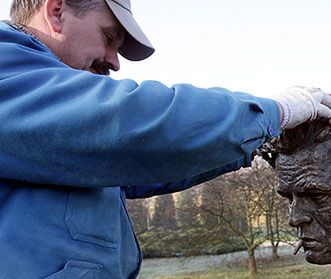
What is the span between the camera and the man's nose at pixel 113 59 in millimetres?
1602

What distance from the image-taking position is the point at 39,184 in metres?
1.35

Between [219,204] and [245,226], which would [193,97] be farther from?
[245,226]

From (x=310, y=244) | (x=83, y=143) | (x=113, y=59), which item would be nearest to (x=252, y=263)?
(x=310, y=244)

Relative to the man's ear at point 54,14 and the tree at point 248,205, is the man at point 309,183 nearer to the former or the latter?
the man's ear at point 54,14

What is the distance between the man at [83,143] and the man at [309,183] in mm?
389

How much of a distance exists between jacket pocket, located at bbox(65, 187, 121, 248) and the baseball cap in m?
0.42

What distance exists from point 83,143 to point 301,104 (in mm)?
579

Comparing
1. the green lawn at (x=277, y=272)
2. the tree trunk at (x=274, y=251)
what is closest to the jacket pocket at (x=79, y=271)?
the green lawn at (x=277, y=272)

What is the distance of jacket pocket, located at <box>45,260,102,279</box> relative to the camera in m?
1.30

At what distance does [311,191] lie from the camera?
1.82 metres

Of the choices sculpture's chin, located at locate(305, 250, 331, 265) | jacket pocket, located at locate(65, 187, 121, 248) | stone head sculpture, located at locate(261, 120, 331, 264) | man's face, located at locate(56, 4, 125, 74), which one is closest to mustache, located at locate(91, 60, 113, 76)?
man's face, located at locate(56, 4, 125, 74)

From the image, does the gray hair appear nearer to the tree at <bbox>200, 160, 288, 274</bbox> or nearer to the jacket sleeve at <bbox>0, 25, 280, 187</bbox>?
the jacket sleeve at <bbox>0, 25, 280, 187</bbox>

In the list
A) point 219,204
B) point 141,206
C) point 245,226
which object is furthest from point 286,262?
point 141,206

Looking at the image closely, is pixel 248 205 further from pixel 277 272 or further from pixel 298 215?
pixel 298 215
